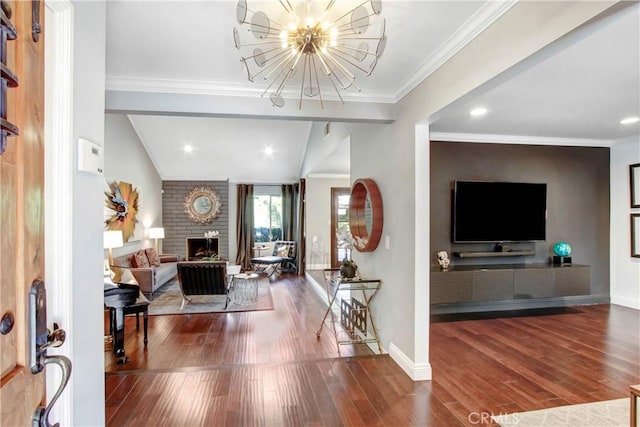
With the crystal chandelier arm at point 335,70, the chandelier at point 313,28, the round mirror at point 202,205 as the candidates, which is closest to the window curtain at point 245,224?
the round mirror at point 202,205

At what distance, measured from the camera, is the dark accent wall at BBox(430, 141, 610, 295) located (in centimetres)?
494

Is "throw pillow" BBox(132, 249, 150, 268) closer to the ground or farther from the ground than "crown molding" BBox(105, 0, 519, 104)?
closer to the ground

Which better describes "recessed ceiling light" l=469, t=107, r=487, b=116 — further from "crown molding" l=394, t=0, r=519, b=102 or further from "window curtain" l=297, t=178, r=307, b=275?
"window curtain" l=297, t=178, r=307, b=275

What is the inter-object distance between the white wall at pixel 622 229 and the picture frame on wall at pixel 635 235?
0.17 ft

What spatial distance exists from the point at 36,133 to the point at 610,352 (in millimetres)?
4838

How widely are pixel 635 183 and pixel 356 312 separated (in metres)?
4.84

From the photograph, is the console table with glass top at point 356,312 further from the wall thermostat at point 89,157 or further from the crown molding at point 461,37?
the wall thermostat at point 89,157

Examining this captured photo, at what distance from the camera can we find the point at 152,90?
2.92 m

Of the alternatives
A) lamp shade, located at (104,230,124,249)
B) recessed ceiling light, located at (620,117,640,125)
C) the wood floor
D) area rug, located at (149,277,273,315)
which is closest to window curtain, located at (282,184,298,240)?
area rug, located at (149,277,273,315)

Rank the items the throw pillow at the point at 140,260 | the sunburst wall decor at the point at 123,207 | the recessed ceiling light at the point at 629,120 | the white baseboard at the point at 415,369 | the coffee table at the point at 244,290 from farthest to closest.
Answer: the throw pillow at the point at 140,260 → the sunburst wall decor at the point at 123,207 → the coffee table at the point at 244,290 → the recessed ceiling light at the point at 629,120 → the white baseboard at the point at 415,369

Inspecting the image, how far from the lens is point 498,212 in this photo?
16.3 feet

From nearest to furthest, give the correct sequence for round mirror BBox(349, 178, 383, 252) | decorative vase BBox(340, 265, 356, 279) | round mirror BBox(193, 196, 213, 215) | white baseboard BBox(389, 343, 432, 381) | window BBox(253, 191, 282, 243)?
white baseboard BBox(389, 343, 432, 381), round mirror BBox(349, 178, 383, 252), decorative vase BBox(340, 265, 356, 279), round mirror BBox(193, 196, 213, 215), window BBox(253, 191, 282, 243)

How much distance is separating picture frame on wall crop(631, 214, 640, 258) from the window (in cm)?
761

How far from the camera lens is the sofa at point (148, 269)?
19.1 ft
